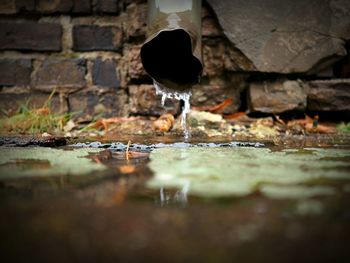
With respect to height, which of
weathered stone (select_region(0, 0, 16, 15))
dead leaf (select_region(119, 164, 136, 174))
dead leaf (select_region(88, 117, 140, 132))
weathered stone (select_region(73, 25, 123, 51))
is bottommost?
dead leaf (select_region(88, 117, 140, 132))

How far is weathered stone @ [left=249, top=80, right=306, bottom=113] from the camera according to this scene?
2.03m

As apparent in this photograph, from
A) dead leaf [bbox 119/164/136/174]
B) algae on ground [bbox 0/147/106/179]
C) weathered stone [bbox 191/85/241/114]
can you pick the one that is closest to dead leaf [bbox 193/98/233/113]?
weathered stone [bbox 191/85/241/114]

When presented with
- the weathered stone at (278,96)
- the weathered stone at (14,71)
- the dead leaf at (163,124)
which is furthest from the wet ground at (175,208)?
the weathered stone at (14,71)

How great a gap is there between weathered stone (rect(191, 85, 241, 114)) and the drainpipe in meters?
0.17

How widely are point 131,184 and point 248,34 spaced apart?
1476 mm

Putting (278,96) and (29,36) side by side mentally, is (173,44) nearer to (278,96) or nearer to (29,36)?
(278,96)

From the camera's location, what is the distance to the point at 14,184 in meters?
0.76

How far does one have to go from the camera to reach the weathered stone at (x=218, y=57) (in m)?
2.03

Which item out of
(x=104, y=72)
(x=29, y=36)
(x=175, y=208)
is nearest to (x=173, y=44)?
(x=104, y=72)

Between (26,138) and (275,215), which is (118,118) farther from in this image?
(275,215)

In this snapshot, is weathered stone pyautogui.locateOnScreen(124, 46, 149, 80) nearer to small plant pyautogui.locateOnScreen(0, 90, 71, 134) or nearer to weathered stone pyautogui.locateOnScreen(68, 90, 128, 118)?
weathered stone pyautogui.locateOnScreen(68, 90, 128, 118)

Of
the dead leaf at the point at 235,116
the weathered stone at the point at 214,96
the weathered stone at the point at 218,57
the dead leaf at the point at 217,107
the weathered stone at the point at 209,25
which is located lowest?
the dead leaf at the point at 235,116

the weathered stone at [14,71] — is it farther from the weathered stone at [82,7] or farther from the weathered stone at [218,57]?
the weathered stone at [218,57]

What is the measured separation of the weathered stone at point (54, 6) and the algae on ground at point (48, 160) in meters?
1.15
